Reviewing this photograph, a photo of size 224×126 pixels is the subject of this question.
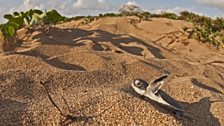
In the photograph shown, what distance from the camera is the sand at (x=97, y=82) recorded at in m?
2.44

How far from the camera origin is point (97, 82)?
3.24 meters

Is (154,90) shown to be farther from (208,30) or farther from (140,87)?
(208,30)

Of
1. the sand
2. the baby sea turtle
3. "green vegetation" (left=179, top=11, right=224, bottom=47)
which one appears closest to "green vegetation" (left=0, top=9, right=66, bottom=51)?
the sand

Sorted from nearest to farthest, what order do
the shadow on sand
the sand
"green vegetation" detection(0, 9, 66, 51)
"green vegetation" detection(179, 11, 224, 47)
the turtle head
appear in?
the sand
the shadow on sand
the turtle head
"green vegetation" detection(0, 9, 66, 51)
"green vegetation" detection(179, 11, 224, 47)

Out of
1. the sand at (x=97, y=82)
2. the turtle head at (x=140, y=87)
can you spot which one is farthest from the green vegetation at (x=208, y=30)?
the turtle head at (x=140, y=87)

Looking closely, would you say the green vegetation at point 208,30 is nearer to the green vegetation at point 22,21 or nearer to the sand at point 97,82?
the sand at point 97,82

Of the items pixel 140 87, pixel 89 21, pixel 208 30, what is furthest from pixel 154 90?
pixel 89 21

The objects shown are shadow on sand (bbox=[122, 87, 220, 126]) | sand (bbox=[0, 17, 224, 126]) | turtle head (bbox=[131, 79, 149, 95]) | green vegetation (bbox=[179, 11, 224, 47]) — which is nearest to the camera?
sand (bbox=[0, 17, 224, 126])

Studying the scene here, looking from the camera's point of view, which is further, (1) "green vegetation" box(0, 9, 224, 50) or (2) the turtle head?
(1) "green vegetation" box(0, 9, 224, 50)

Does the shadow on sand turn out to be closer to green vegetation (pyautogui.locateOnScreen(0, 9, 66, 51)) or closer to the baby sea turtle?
the baby sea turtle

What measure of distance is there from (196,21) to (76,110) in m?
6.00

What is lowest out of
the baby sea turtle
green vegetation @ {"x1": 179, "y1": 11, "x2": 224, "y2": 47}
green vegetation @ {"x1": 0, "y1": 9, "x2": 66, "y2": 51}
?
green vegetation @ {"x1": 179, "y1": 11, "x2": 224, "y2": 47}

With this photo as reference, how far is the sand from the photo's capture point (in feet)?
8.01

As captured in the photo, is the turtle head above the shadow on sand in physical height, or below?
above
